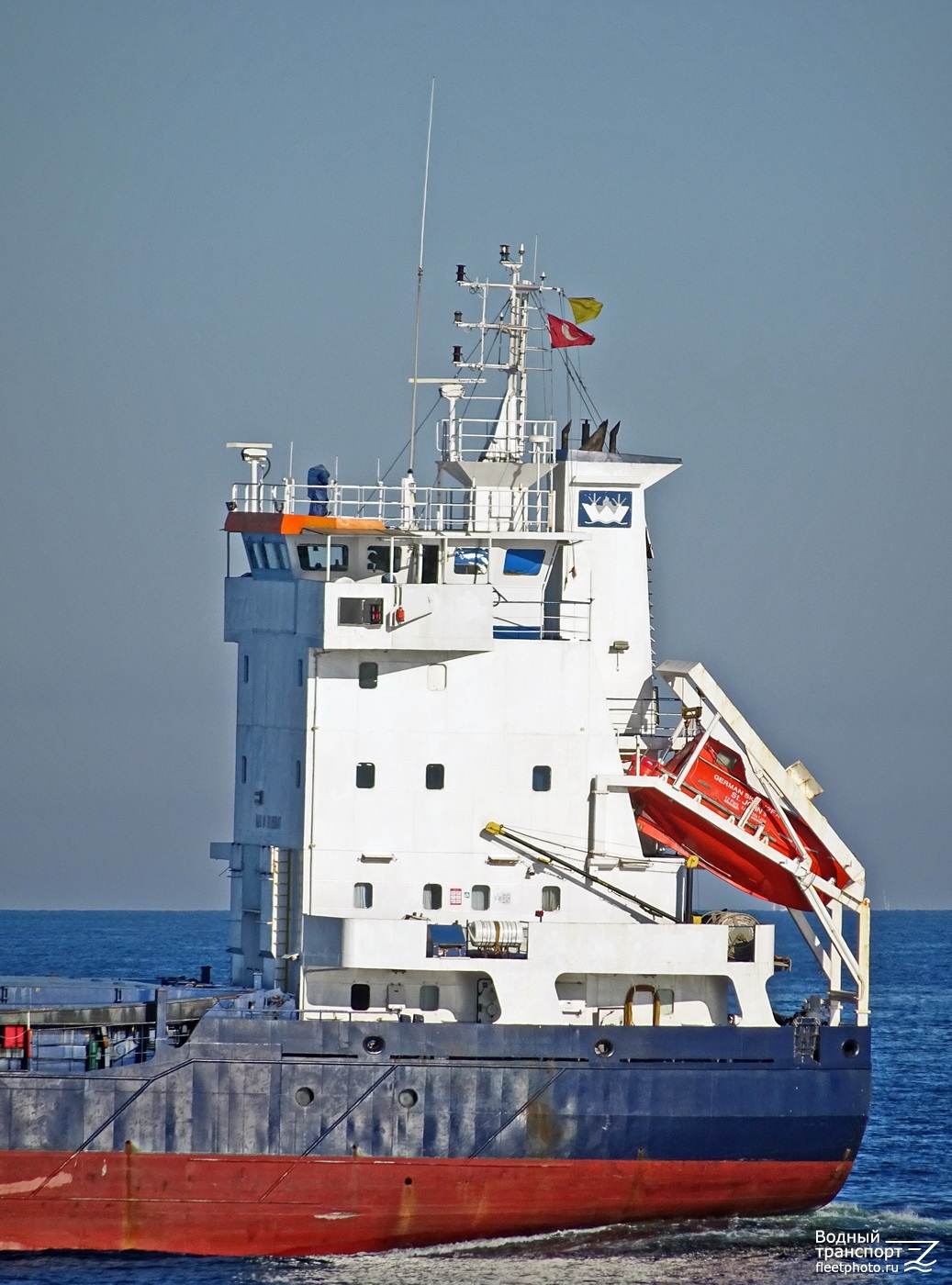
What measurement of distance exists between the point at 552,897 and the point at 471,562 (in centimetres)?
483

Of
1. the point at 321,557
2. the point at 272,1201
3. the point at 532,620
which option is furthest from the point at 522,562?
the point at 272,1201

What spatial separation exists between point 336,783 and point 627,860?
13.5 feet

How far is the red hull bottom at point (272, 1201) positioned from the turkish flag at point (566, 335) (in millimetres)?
11810

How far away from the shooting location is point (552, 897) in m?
27.0

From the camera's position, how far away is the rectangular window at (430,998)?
1044 inches

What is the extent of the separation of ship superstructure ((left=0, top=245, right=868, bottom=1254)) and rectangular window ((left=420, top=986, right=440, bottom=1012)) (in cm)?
5

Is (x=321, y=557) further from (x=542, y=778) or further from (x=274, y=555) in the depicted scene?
(x=542, y=778)

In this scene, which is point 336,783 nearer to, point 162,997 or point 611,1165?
point 162,997

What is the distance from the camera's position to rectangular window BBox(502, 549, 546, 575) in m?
28.2

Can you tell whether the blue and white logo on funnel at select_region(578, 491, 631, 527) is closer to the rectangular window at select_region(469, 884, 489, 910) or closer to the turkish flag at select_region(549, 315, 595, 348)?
the turkish flag at select_region(549, 315, 595, 348)

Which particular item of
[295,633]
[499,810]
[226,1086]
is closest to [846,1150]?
[499,810]

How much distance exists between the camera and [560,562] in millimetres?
28734

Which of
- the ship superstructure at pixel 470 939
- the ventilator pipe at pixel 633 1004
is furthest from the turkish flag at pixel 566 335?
the ventilator pipe at pixel 633 1004

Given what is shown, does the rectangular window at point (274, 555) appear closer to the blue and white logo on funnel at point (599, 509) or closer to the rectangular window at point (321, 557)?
the rectangular window at point (321, 557)
